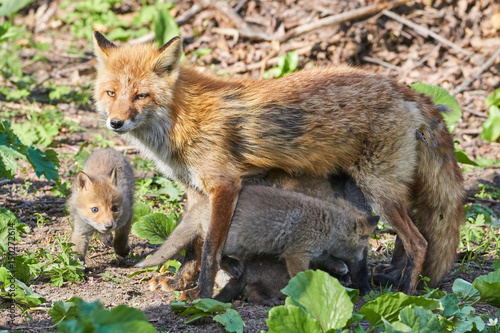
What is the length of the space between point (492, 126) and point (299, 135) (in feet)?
18.4

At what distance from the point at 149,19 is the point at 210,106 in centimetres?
778

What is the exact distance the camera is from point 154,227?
607 centimetres

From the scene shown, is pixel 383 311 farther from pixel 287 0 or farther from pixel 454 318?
pixel 287 0

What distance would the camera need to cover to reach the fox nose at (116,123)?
5.27 m

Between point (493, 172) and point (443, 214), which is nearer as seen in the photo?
point (443, 214)

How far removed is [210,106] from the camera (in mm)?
5738

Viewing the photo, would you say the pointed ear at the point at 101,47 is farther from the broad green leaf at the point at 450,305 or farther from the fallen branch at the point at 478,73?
the fallen branch at the point at 478,73

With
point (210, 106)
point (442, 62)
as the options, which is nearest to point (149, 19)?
point (442, 62)

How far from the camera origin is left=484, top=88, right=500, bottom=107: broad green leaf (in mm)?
10094

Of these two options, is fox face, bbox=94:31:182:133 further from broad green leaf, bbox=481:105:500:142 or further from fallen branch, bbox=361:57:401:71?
fallen branch, bbox=361:57:401:71

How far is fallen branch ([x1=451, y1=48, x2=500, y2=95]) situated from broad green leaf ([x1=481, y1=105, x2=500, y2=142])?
104 centimetres

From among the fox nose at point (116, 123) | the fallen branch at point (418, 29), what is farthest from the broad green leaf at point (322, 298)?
the fallen branch at point (418, 29)

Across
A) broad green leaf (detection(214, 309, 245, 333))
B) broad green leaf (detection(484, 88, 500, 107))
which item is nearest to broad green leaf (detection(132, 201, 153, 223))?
broad green leaf (detection(214, 309, 245, 333))

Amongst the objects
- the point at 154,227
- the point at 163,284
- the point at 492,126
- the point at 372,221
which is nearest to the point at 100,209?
the point at 154,227
